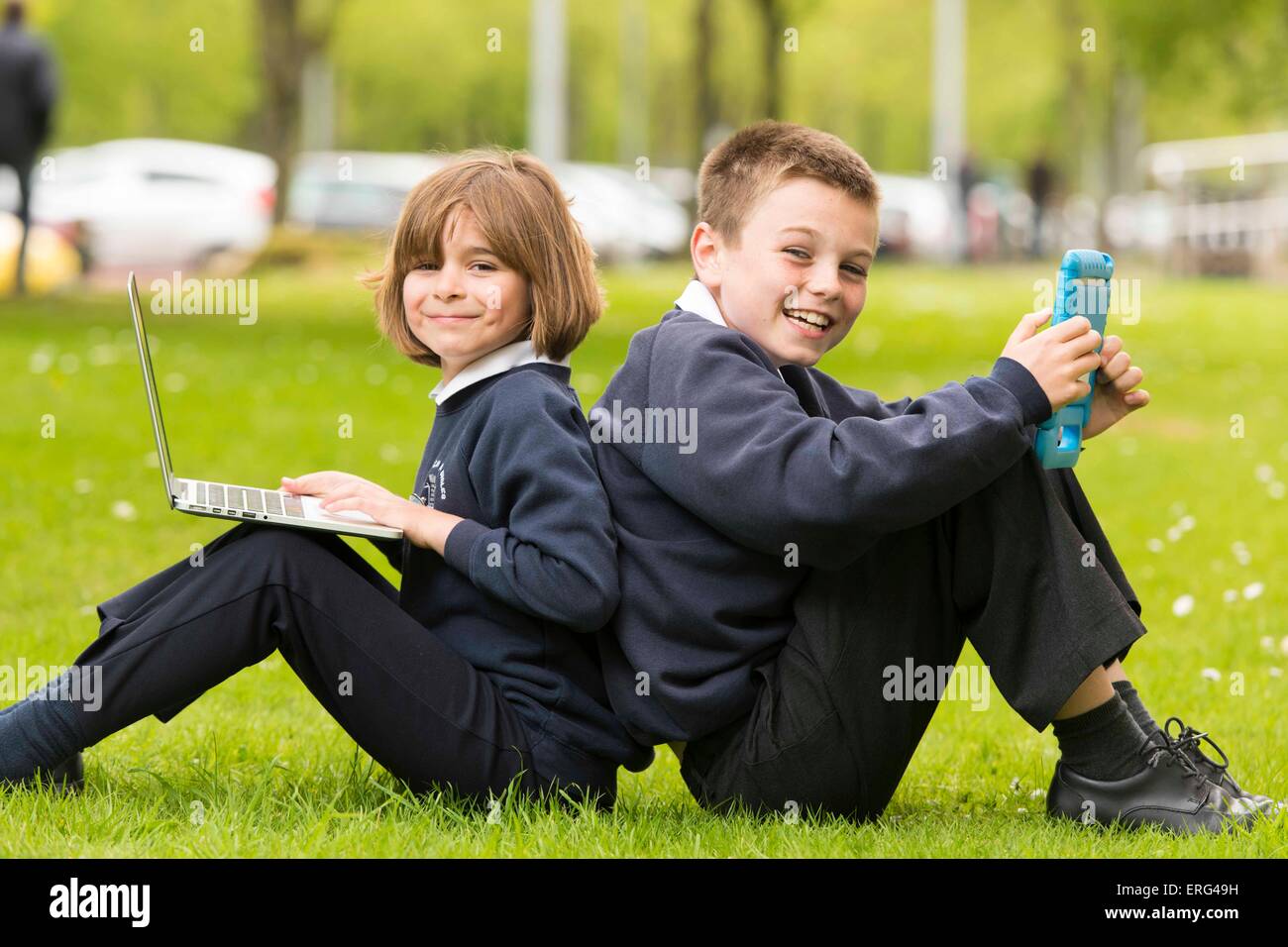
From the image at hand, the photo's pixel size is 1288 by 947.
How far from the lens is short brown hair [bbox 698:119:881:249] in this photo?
10.1 feet

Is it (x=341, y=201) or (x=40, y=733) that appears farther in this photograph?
(x=341, y=201)

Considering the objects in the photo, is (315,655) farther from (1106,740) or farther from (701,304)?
(1106,740)

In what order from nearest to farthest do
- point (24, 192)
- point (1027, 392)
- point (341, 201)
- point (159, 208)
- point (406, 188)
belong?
point (1027, 392) < point (24, 192) < point (159, 208) < point (406, 188) < point (341, 201)

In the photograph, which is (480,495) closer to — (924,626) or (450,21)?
(924,626)

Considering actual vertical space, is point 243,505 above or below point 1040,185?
below

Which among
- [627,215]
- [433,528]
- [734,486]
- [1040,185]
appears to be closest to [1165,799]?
[734,486]

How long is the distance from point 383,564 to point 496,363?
2.84 m

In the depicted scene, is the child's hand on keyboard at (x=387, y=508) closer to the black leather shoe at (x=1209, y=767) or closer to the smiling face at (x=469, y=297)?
the smiling face at (x=469, y=297)

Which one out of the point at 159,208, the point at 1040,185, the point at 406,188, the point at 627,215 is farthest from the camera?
the point at 1040,185

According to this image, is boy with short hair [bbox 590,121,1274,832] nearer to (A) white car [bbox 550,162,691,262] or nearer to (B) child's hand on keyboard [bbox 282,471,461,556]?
(B) child's hand on keyboard [bbox 282,471,461,556]

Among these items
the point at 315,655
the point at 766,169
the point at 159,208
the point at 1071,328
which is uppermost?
the point at 159,208

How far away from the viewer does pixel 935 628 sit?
2.98 m

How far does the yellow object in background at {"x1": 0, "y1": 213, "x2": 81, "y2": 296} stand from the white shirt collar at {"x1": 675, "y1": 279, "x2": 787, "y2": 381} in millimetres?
12435
